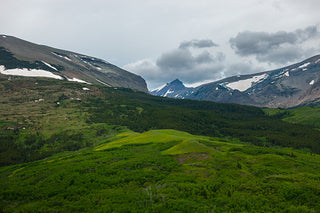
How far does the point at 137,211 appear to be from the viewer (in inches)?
981

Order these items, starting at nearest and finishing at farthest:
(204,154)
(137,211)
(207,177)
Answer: (137,211), (207,177), (204,154)

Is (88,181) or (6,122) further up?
(6,122)

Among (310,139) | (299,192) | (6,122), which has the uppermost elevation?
(6,122)

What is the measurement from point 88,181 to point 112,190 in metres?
7.10

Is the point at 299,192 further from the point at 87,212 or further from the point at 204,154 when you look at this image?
the point at 87,212

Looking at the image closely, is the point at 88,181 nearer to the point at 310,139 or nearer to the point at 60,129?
the point at 60,129

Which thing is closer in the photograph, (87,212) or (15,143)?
(87,212)

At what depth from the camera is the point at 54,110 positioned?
641 ft

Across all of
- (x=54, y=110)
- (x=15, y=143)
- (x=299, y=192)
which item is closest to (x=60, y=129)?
(x=15, y=143)

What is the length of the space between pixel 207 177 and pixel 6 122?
167 m

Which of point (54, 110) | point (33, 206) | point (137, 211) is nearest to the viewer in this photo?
point (137, 211)

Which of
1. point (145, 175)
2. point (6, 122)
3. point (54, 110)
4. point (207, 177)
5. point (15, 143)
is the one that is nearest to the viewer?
point (207, 177)

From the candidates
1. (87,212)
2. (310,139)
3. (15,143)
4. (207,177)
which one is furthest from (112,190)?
(310,139)

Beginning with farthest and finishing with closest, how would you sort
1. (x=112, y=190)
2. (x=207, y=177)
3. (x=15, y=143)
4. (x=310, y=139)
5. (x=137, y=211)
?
(x=310, y=139)
(x=15, y=143)
(x=207, y=177)
(x=112, y=190)
(x=137, y=211)
